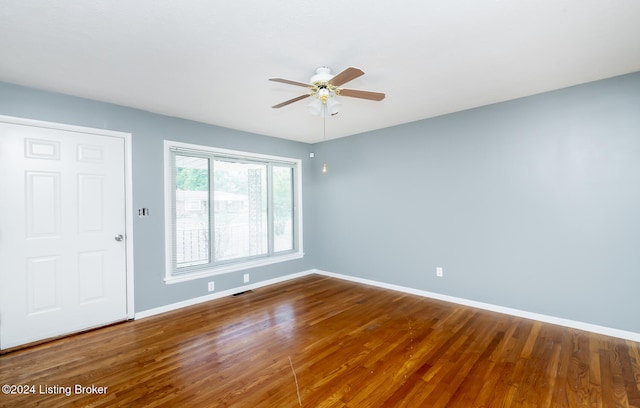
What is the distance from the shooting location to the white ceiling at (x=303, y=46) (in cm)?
174

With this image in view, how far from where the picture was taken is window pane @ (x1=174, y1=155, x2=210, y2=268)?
3.81 metres

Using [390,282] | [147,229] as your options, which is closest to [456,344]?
[390,282]

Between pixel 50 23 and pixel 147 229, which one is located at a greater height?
pixel 50 23

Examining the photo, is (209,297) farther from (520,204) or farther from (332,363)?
(520,204)

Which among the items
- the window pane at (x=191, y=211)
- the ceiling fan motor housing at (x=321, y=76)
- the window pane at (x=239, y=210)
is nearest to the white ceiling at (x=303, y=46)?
the ceiling fan motor housing at (x=321, y=76)

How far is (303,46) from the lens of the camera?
212 cm

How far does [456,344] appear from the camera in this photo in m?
A: 2.66

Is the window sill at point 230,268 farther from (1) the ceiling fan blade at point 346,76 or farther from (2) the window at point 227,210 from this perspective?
(1) the ceiling fan blade at point 346,76

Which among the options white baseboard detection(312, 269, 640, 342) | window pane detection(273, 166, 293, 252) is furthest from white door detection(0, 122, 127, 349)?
white baseboard detection(312, 269, 640, 342)

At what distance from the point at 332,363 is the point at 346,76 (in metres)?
2.34

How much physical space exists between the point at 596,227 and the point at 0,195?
586cm

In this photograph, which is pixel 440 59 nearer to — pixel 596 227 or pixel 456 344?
pixel 596 227

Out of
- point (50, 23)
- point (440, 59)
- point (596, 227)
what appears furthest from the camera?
point (596, 227)

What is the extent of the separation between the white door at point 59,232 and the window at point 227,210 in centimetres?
62
